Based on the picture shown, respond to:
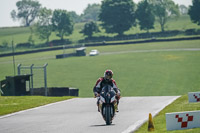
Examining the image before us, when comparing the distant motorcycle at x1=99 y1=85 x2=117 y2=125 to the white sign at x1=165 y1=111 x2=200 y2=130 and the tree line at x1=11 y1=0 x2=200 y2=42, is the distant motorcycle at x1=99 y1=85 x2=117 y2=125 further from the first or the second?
the tree line at x1=11 y1=0 x2=200 y2=42

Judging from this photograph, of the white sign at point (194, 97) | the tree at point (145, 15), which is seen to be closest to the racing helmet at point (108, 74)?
the white sign at point (194, 97)

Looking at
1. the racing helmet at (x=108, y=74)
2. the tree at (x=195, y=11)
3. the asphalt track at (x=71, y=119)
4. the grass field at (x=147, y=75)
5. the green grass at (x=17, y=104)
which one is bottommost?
the grass field at (x=147, y=75)

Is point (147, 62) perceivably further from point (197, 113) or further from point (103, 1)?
point (103, 1)

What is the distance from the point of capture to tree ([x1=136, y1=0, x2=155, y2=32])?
5256 inches

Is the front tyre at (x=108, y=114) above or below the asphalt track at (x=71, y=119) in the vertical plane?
above

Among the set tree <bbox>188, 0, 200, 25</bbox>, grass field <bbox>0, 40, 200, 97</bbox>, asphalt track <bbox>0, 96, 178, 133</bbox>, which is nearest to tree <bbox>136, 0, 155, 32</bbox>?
tree <bbox>188, 0, 200, 25</bbox>

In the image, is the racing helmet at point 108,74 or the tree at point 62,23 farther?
the tree at point 62,23

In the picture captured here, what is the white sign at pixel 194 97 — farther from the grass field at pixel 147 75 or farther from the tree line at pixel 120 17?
the tree line at pixel 120 17

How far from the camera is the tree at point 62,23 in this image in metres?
144

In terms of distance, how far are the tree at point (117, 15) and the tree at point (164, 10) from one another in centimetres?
702

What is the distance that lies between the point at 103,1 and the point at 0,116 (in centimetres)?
13008

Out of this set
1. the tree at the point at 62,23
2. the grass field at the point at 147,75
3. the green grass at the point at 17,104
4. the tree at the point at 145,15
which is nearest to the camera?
the green grass at the point at 17,104

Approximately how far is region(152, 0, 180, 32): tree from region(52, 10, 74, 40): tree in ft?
85.9

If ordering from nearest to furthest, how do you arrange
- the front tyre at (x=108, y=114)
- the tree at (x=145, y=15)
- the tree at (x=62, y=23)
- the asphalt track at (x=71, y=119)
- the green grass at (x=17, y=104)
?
the asphalt track at (x=71, y=119)
the front tyre at (x=108, y=114)
the green grass at (x=17, y=104)
the tree at (x=145, y=15)
the tree at (x=62, y=23)
